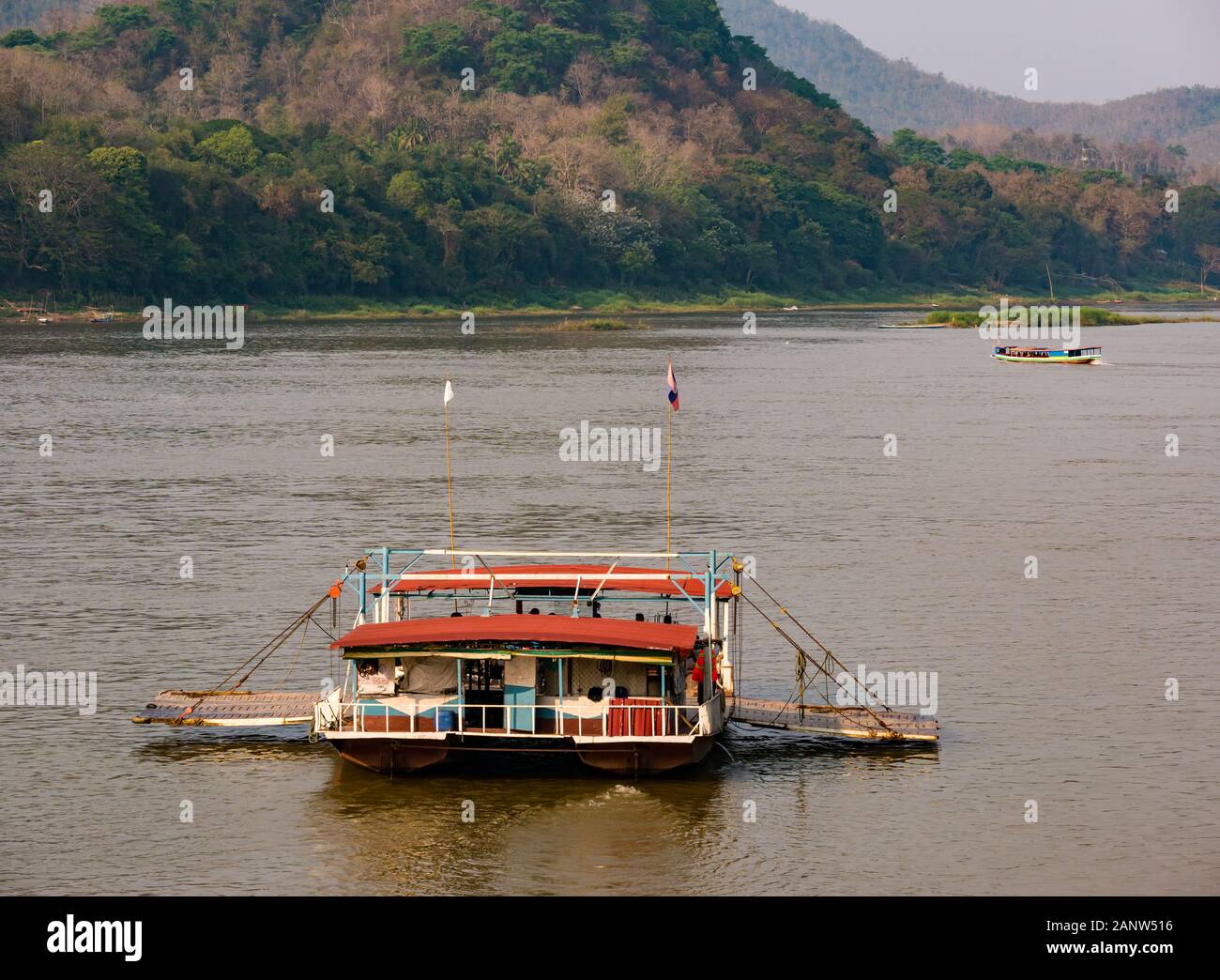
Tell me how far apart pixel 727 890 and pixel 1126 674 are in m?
16.1

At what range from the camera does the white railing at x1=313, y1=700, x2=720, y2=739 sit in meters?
32.0

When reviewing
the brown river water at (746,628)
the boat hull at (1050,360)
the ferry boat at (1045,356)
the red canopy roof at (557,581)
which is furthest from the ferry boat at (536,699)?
the ferry boat at (1045,356)

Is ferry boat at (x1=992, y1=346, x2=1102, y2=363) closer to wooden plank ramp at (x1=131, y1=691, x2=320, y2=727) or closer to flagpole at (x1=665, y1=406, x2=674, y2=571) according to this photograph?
flagpole at (x1=665, y1=406, x2=674, y2=571)

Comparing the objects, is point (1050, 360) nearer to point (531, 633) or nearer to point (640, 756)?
point (640, 756)

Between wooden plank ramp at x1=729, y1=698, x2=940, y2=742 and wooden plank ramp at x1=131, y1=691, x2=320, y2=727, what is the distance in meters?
8.48

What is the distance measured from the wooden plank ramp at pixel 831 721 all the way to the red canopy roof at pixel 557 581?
2.32 metres

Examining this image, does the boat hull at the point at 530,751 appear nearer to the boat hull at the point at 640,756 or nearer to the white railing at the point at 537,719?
the boat hull at the point at 640,756

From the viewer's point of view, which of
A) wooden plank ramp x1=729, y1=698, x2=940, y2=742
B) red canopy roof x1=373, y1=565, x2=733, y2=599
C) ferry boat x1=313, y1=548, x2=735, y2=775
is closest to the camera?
ferry boat x1=313, y1=548, x2=735, y2=775

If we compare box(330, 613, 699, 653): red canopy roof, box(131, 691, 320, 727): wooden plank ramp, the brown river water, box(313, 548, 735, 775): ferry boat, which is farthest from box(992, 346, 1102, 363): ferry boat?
box(330, 613, 699, 653): red canopy roof

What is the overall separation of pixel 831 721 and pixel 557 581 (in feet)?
20.1

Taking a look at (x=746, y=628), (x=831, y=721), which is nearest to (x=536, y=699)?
(x=831, y=721)

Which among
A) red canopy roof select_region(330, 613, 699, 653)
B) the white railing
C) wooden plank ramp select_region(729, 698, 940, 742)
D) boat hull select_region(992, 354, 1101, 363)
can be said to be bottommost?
wooden plank ramp select_region(729, 698, 940, 742)

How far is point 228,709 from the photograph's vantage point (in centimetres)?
3550
